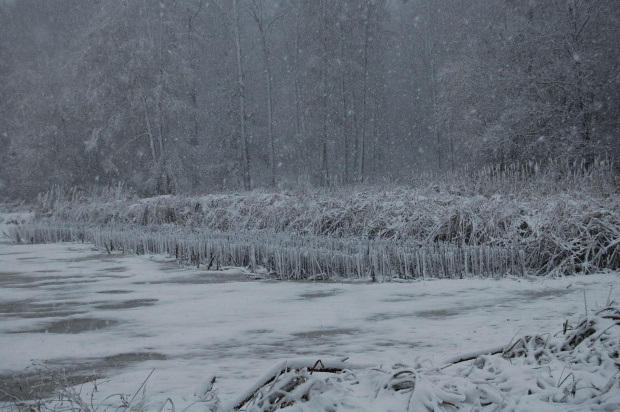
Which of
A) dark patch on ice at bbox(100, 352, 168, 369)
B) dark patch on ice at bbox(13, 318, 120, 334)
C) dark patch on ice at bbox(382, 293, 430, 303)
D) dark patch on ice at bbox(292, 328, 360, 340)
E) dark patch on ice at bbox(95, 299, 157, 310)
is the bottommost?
dark patch on ice at bbox(100, 352, 168, 369)

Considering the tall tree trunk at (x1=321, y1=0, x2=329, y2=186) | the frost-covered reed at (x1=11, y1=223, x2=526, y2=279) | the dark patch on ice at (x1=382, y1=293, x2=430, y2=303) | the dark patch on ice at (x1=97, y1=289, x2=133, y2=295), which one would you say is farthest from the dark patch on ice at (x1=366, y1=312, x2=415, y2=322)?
the tall tree trunk at (x1=321, y1=0, x2=329, y2=186)

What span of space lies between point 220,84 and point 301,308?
2438cm

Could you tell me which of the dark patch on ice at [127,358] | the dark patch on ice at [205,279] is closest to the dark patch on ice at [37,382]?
the dark patch on ice at [127,358]

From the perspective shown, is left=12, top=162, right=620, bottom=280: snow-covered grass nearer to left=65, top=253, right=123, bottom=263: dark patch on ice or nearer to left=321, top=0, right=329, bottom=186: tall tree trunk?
left=65, top=253, right=123, bottom=263: dark patch on ice

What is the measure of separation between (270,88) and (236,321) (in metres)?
19.6

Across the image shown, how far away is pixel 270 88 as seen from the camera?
76.3ft

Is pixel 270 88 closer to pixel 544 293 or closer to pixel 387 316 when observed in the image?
pixel 544 293

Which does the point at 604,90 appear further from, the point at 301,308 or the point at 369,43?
the point at 301,308

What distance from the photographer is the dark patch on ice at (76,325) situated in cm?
436

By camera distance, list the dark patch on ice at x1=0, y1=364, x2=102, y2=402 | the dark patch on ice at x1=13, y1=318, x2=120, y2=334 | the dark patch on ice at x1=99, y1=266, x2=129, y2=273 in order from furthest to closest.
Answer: the dark patch on ice at x1=99, y1=266, x2=129, y2=273 < the dark patch on ice at x1=13, y1=318, x2=120, y2=334 < the dark patch on ice at x1=0, y1=364, x2=102, y2=402

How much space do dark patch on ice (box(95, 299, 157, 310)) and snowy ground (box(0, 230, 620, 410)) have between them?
11mm

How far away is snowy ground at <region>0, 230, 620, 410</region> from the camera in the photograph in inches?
131

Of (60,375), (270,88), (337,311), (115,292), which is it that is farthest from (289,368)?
(270,88)

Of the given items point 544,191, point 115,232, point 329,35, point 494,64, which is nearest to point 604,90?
point 494,64
